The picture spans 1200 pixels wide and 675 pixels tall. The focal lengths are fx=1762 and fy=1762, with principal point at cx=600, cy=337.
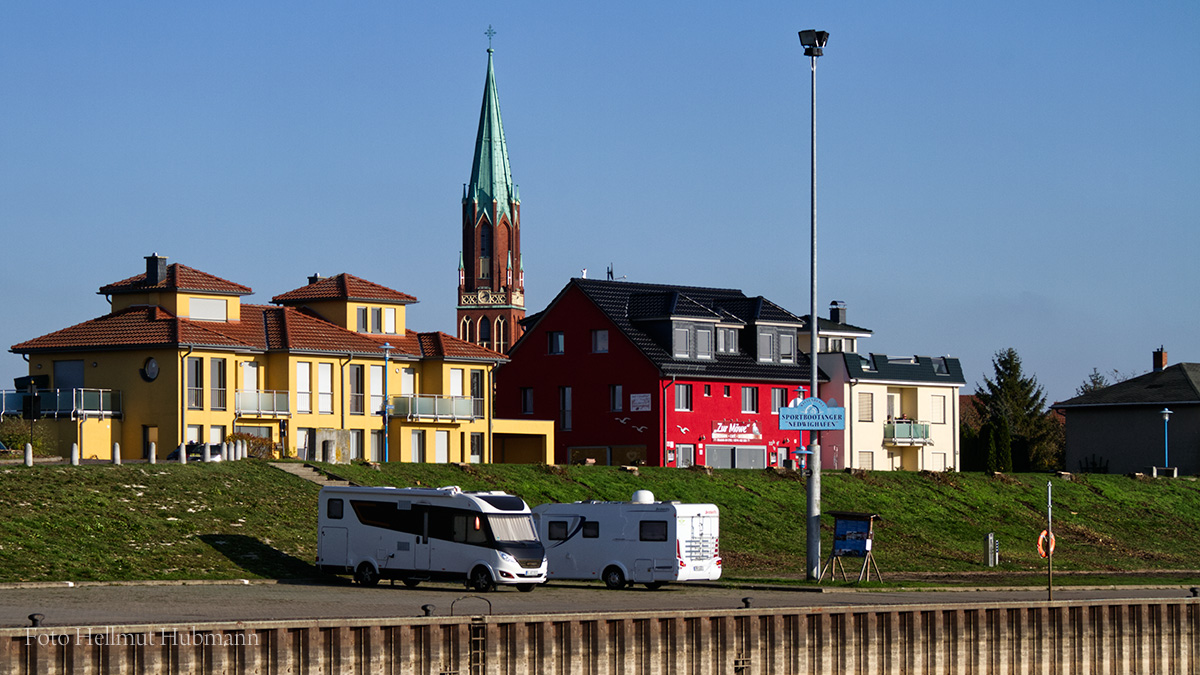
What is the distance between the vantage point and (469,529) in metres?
39.0

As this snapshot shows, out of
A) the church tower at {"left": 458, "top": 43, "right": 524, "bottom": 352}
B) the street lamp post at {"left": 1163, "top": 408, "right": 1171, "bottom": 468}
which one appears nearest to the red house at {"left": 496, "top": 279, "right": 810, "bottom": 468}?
the street lamp post at {"left": 1163, "top": 408, "right": 1171, "bottom": 468}

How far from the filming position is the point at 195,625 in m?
25.8

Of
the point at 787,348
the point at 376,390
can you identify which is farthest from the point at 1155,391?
the point at 376,390

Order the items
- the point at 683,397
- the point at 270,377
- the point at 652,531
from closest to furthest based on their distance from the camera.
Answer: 1. the point at 652,531
2. the point at 270,377
3. the point at 683,397

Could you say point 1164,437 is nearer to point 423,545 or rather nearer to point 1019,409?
point 1019,409

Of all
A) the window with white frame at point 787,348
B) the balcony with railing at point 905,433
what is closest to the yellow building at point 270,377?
the window with white frame at point 787,348

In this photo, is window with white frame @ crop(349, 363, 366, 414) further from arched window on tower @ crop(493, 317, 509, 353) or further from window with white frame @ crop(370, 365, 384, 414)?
arched window on tower @ crop(493, 317, 509, 353)

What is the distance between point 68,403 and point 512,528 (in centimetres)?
3088

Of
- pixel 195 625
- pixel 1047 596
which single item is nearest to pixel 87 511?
pixel 195 625

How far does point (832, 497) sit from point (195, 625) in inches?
1547

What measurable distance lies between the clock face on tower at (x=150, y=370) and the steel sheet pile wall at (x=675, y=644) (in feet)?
131

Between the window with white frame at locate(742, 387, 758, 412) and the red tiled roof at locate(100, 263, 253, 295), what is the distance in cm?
2371

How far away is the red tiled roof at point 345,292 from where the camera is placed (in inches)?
2965

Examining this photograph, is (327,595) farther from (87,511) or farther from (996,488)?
(996,488)
